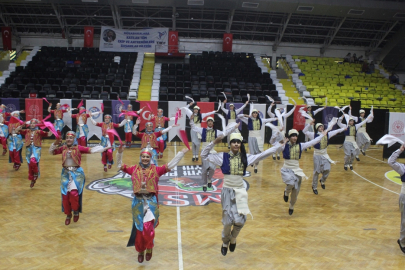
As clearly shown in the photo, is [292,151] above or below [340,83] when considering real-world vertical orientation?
below

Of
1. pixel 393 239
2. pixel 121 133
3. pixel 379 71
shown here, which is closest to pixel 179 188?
pixel 393 239

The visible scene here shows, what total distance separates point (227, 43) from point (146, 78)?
6448 mm

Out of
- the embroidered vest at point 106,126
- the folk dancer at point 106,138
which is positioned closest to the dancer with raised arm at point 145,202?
the folk dancer at point 106,138

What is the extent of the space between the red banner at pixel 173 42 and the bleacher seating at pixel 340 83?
8.14 m

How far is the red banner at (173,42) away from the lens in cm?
2519

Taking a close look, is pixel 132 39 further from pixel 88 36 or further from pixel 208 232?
pixel 208 232

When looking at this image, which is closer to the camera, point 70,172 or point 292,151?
point 70,172

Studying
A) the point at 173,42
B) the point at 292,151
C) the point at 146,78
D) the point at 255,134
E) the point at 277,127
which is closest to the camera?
the point at 292,151

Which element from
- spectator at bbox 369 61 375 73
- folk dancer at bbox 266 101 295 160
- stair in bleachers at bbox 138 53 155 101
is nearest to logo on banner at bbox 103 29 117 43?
stair in bleachers at bbox 138 53 155 101

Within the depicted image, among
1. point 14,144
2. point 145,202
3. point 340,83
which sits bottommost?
point 145,202

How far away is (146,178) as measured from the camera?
565 cm

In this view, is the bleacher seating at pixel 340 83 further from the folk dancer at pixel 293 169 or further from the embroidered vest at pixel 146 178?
the embroidered vest at pixel 146 178

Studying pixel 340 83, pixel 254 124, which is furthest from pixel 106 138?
pixel 340 83

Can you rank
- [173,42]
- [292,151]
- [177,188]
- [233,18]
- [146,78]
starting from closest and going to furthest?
[292,151] < [177,188] < [146,78] < [173,42] < [233,18]
